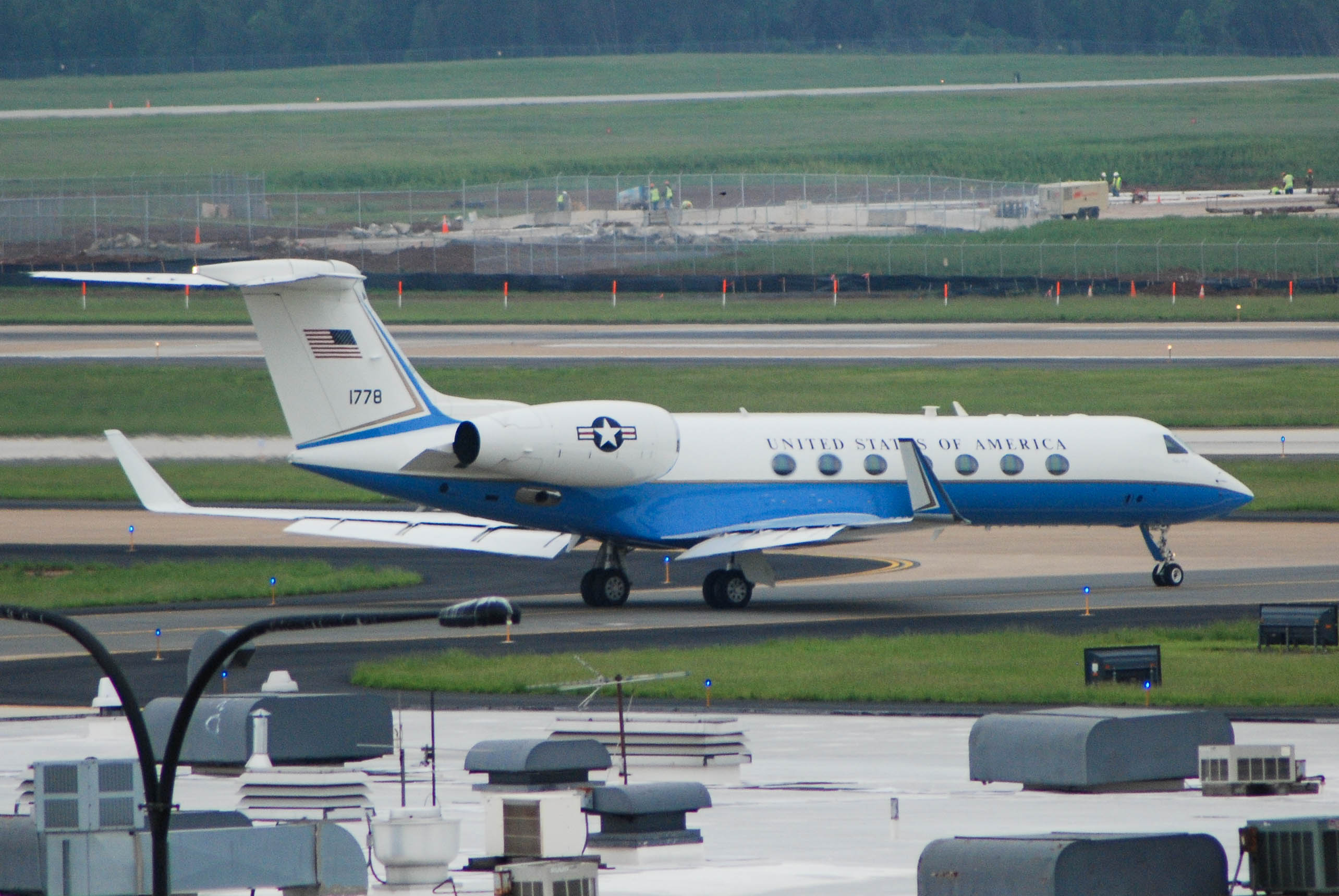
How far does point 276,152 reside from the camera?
144125 millimetres

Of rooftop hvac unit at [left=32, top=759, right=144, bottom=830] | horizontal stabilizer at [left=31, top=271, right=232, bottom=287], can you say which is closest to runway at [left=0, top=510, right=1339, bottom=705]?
horizontal stabilizer at [left=31, top=271, right=232, bottom=287]

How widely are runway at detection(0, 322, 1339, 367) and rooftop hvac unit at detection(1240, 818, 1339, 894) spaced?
62.9 meters

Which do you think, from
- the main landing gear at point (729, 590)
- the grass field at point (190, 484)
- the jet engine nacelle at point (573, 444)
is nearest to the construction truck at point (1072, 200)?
the grass field at point (190, 484)

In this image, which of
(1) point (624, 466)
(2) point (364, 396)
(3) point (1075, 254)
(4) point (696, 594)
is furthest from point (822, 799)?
(3) point (1075, 254)

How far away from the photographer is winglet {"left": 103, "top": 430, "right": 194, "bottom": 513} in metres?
37.8

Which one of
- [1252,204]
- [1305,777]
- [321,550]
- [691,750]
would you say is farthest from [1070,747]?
[1252,204]

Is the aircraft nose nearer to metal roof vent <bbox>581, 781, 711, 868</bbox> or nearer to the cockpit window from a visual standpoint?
the cockpit window

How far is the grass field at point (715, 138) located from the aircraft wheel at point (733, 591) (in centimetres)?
9644

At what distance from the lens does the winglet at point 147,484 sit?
3784cm

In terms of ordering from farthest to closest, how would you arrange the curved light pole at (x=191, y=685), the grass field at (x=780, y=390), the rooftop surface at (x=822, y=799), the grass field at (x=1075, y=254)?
the grass field at (x=1075, y=254)
the grass field at (x=780, y=390)
the rooftop surface at (x=822, y=799)
the curved light pole at (x=191, y=685)

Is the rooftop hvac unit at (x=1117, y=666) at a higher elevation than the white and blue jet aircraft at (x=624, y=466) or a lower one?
lower

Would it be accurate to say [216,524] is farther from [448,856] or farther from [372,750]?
[448,856]

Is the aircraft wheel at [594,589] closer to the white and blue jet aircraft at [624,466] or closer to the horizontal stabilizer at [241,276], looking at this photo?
the white and blue jet aircraft at [624,466]

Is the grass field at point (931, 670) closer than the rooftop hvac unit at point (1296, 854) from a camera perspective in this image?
No
